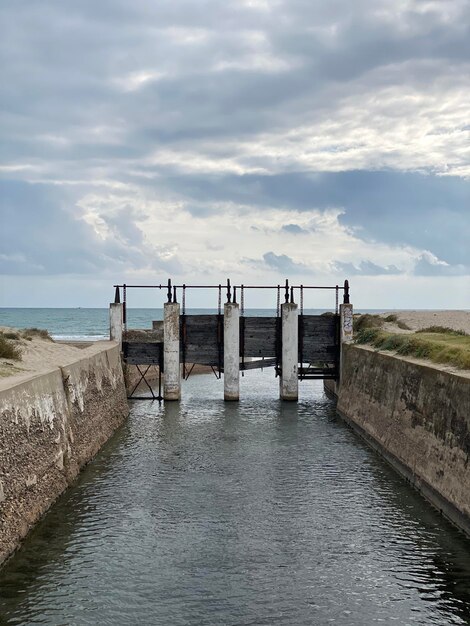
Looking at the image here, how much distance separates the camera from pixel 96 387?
83.3ft

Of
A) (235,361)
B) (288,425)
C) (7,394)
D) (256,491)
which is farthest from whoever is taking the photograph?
(235,361)

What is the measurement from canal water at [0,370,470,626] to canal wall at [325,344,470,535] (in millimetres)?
611

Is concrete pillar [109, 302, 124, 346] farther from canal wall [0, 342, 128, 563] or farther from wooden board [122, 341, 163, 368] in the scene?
canal wall [0, 342, 128, 563]

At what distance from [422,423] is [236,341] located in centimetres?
1676

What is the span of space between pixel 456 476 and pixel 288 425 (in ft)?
45.9

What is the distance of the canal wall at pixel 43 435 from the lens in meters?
13.2

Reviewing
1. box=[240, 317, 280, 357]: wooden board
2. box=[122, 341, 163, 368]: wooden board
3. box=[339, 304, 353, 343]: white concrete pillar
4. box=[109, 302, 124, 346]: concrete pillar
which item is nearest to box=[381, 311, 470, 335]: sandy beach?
box=[339, 304, 353, 343]: white concrete pillar

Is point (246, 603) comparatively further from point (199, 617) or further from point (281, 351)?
point (281, 351)

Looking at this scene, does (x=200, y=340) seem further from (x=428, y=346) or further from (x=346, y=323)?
(x=428, y=346)

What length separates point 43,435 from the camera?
16.3m

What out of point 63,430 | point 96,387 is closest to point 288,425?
point 96,387

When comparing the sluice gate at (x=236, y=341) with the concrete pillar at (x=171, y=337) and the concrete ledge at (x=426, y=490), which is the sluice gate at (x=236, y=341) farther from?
the concrete ledge at (x=426, y=490)

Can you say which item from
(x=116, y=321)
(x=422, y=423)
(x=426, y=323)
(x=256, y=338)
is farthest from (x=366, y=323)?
(x=422, y=423)

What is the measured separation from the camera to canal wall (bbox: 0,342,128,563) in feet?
43.5
